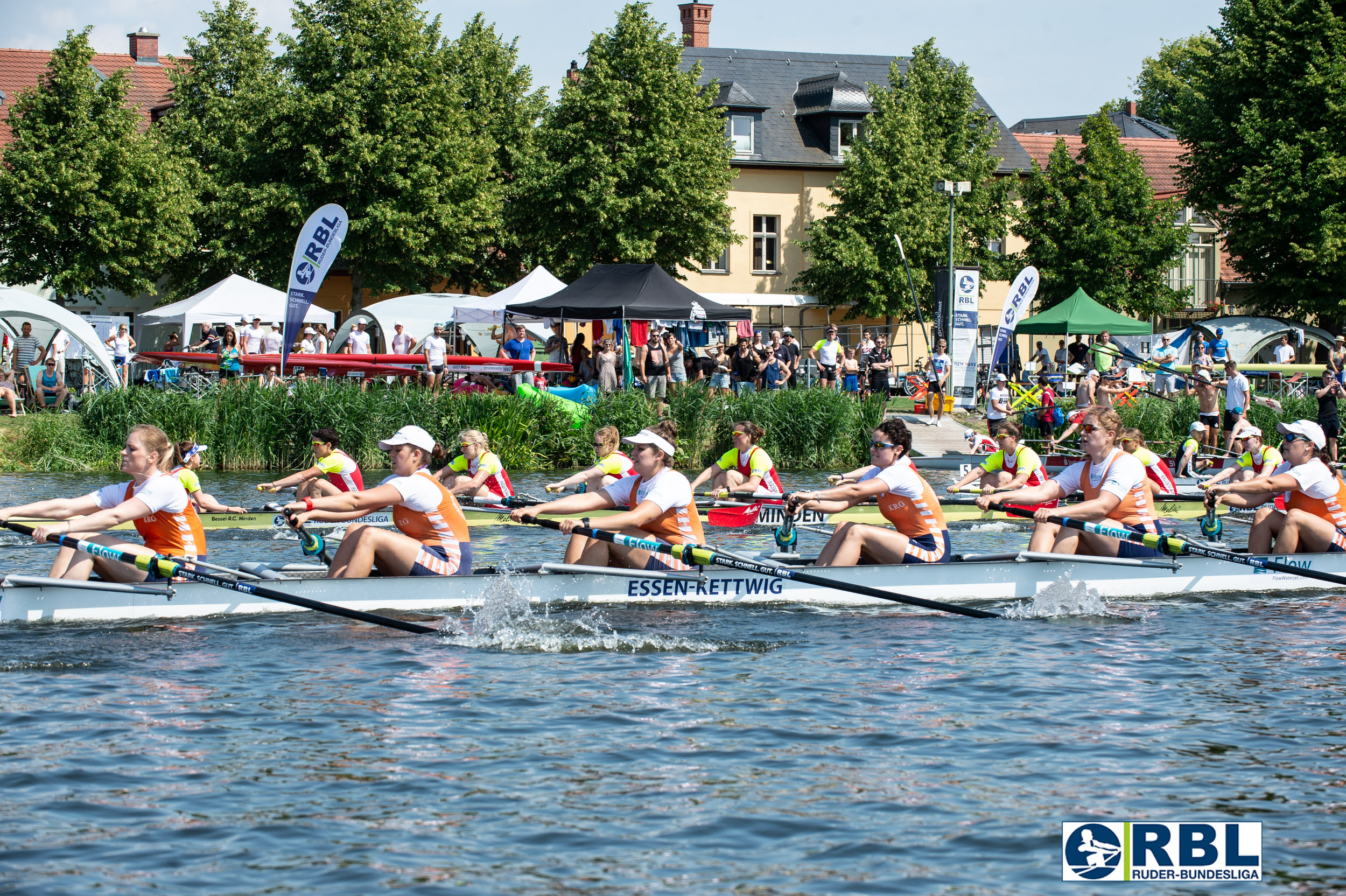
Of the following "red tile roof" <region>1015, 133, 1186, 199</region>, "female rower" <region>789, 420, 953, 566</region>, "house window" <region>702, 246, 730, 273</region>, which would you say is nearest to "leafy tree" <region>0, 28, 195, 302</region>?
"house window" <region>702, 246, 730, 273</region>

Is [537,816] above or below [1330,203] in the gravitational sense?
below

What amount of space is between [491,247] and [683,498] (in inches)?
1342

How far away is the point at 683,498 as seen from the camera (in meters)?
11.8

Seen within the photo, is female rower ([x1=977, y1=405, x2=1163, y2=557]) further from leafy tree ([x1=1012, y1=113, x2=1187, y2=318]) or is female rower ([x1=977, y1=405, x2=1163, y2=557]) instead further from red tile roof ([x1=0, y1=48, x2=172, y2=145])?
red tile roof ([x1=0, y1=48, x2=172, y2=145])

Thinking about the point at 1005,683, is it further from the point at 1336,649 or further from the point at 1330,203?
the point at 1330,203

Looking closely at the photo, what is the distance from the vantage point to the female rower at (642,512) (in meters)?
11.6

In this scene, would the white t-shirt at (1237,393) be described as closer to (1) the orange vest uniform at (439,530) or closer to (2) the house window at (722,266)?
(1) the orange vest uniform at (439,530)

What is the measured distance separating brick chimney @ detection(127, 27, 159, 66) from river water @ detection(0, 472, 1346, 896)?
2032 inches

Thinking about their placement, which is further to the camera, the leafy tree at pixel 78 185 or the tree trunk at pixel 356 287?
the tree trunk at pixel 356 287

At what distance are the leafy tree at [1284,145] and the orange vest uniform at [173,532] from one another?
110 ft

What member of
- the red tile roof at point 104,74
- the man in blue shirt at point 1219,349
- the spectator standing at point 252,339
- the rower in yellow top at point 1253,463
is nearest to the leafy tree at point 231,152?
the red tile roof at point 104,74

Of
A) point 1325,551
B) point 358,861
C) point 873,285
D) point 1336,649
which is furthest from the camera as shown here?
point 873,285

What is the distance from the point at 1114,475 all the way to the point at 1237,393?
532 inches

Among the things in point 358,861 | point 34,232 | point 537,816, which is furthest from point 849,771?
point 34,232
